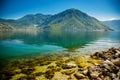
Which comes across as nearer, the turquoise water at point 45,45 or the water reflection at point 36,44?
the turquoise water at point 45,45

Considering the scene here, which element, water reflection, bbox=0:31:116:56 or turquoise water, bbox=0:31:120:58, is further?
water reflection, bbox=0:31:116:56

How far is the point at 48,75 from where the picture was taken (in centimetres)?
1586

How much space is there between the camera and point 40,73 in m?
16.5

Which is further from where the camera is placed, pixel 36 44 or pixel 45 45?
pixel 36 44

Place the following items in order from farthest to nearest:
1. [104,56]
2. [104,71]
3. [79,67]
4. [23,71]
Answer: [104,56], [79,67], [23,71], [104,71]

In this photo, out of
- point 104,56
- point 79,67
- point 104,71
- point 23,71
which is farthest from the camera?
point 104,56

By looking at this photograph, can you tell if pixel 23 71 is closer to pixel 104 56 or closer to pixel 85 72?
pixel 85 72

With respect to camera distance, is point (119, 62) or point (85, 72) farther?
point (119, 62)

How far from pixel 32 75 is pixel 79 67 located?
5.65 metres

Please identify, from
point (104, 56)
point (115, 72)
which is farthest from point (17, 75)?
point (104, 56)

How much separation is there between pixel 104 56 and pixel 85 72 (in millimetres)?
8729

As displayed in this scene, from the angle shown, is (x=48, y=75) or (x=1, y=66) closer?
(x=48, y=75)

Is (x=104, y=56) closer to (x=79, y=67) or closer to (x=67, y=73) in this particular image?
(x=79, y=67)

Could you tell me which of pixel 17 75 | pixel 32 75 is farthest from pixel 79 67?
pixel 17 75
